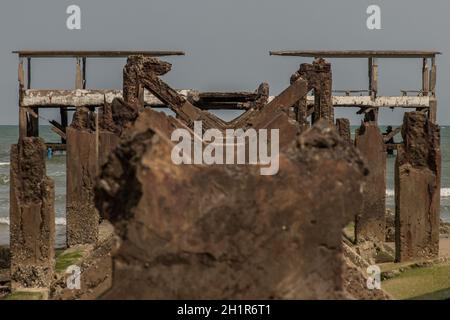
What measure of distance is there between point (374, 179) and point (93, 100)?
1542 centimetres

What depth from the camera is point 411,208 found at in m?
10.8

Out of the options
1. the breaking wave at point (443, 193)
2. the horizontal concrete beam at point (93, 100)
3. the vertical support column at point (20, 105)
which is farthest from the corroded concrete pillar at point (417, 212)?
the breaking wave at point (443, 193)

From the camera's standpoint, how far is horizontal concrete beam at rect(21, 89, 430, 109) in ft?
92.9

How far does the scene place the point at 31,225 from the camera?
10438 millimetres

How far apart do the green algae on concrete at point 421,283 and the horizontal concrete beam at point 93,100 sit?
17608 mm

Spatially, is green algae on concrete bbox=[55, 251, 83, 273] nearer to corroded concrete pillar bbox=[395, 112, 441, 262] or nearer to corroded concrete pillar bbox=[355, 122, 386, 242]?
corroded concrete pillar bbox=[395, 112, 441, 262]

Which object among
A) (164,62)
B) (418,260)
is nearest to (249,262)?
(418,260)

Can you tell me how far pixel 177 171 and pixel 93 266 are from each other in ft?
9.09

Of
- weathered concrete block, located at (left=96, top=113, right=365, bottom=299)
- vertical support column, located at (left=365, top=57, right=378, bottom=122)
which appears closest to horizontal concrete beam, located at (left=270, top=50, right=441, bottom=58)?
vertical support column, located at (left=365, top=57, right=378, bottom=122)

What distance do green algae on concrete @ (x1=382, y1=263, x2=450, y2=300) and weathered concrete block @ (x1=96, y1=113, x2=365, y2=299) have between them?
4782 mm

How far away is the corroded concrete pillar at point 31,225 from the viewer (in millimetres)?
10328

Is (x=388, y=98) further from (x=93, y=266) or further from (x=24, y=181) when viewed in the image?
(x=93, y=266)

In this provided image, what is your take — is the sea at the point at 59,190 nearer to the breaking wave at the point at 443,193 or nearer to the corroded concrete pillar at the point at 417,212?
the breaking wave at the point at 443,193

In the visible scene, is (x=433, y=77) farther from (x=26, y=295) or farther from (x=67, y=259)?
(x=26, y=295)
